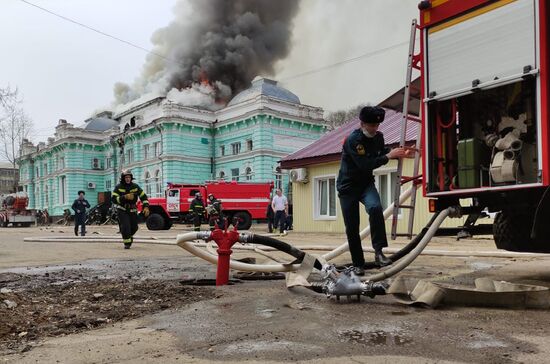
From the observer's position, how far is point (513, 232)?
5211 mm

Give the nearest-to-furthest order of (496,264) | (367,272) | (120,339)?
(120,339) → (367,272) → (496,264)

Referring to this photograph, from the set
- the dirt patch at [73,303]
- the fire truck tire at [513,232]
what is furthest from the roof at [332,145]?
the dirt patch at [73,303]

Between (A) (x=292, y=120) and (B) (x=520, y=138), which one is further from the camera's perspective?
(A) (x=292, y=120)

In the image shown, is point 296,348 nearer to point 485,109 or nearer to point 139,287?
point 139,287

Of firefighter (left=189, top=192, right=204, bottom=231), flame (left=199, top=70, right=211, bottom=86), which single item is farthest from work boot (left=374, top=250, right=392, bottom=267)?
flame (left=199, top=70, right=211, bottom=86)

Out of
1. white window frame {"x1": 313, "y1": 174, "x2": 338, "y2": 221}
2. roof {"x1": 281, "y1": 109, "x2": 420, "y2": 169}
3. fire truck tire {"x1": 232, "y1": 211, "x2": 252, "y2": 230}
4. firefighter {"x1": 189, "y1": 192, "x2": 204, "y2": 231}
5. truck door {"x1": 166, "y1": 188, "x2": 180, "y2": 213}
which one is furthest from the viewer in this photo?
truck door {"x1": 166, "y1": 188, "x2": 180, "y2": 213}

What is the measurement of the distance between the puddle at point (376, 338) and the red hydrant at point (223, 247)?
2.09 meters

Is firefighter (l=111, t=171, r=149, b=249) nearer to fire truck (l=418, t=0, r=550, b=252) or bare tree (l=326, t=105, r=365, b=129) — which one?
fire truck (l=418, t=0, r=550, b=252)

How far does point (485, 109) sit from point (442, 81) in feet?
1.70

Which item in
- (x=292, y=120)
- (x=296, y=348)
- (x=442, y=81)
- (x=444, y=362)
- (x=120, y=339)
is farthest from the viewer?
(x=292, y=120)

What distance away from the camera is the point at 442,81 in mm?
4840

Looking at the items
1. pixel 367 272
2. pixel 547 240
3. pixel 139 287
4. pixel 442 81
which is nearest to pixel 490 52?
pixel 442 81

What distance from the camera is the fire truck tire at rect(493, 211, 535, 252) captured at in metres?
5.08

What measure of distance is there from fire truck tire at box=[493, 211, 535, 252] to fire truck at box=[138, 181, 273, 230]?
18.0m
